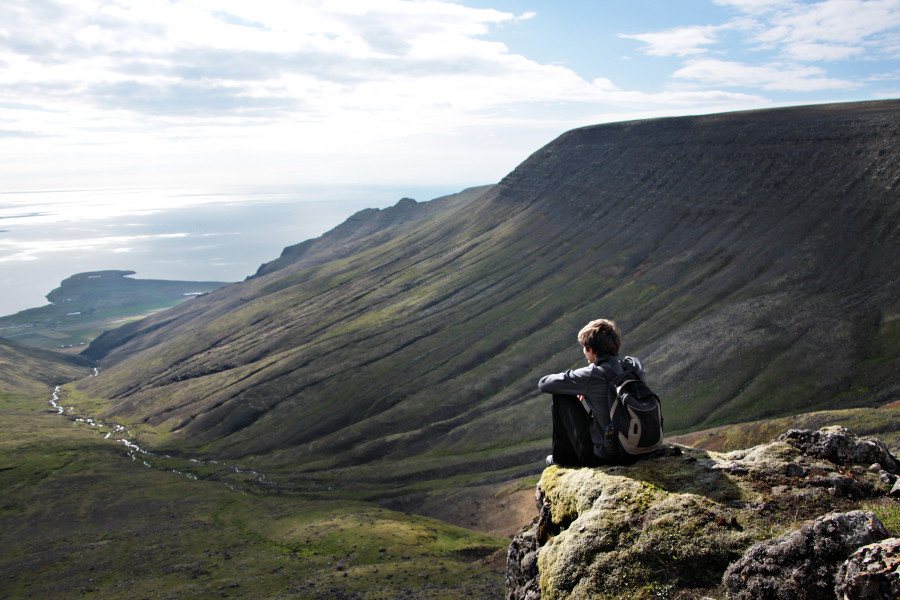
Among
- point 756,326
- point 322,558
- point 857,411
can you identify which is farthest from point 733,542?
point 756,326

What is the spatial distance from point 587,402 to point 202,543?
80.7 m

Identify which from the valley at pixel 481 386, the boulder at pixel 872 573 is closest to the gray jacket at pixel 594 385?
the boulder at pixel 872 573

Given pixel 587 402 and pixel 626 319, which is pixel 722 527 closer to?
pixel 587 402

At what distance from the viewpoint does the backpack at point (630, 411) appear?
39.0 ft

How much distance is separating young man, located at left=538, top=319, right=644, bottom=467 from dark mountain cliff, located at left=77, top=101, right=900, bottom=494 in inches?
3615

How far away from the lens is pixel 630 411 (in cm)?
1196

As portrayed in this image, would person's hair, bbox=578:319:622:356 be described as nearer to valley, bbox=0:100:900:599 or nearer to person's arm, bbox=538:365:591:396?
person's arm, bbox=538:365:591:396

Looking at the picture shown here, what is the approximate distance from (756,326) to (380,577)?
85.5 metres

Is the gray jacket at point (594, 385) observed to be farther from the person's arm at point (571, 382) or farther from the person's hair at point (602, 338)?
the person's hair at point (602, 338)

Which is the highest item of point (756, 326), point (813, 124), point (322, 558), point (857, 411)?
point (813, 124)

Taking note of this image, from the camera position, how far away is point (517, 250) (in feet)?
610

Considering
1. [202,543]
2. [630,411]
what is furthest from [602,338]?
[202,543]

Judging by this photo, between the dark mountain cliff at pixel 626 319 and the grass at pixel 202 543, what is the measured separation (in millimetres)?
24941

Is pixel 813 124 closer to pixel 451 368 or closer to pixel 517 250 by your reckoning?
pixel 517 250
